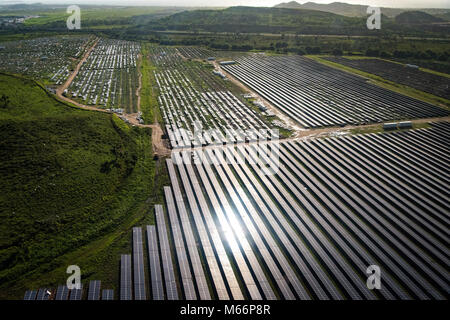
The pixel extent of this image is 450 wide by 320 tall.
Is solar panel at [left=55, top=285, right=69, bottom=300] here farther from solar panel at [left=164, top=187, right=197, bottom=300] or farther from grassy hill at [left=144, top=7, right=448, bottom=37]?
grassy hill at [left=144, top=7, right=448, bottom=37]

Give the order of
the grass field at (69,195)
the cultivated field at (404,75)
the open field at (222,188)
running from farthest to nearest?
the cultivated field at (404,75)
the grass field at (69,195)
the open field at (222,188)

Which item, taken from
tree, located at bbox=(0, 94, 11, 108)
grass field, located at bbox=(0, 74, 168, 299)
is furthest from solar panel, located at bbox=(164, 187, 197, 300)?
tree, located at bbox=(0, 94, 11, 108)

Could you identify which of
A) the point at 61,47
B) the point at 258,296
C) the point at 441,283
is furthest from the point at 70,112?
the point at 61,47

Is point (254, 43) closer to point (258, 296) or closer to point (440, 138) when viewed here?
point (440, 138)

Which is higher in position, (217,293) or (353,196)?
(353,196)

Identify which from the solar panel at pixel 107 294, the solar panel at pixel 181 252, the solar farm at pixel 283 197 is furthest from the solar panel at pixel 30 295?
the solar panel at pixel 181 252

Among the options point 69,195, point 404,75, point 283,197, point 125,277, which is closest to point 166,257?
point 125,277

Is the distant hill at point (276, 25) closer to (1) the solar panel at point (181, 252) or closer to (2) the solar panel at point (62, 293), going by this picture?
(1) the solar panel at point (181, 252)
